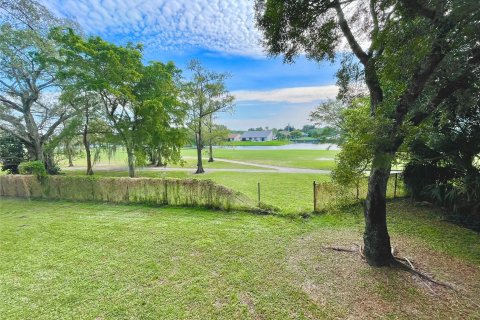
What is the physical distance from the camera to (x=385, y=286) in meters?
3.96

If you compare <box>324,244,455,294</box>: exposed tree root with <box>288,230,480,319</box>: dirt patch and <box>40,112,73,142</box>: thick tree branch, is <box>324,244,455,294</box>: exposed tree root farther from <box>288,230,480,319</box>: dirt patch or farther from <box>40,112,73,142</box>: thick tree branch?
<box>40,112,73,142</box>: thick tree branch

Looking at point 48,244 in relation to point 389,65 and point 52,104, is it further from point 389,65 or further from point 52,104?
point 52,104

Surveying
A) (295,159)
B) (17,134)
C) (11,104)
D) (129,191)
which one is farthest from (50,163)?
(295,159)

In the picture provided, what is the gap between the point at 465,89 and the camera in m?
3.97

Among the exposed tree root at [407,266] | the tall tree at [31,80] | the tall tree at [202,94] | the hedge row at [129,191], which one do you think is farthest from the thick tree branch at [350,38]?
the tall tree at [202,94]

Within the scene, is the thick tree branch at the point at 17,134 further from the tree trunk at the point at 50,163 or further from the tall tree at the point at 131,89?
the tall tree at the point at 131,89

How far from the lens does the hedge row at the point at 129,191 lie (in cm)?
884

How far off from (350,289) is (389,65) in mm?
3797

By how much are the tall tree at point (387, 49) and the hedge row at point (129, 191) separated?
5120 millimetres

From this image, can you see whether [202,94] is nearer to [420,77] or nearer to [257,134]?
[420,77]

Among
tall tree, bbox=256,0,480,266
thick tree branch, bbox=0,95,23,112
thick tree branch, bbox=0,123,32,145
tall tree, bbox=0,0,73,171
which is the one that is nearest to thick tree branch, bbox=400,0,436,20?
tall tree, bbox=256,0,480,266

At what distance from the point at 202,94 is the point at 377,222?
19.1m

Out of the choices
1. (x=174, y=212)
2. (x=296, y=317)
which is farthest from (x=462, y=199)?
(x=174, y=212)

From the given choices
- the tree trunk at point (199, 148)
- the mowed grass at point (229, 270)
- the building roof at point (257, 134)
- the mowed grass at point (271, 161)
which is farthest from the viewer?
the building roof at point (257, 134)
